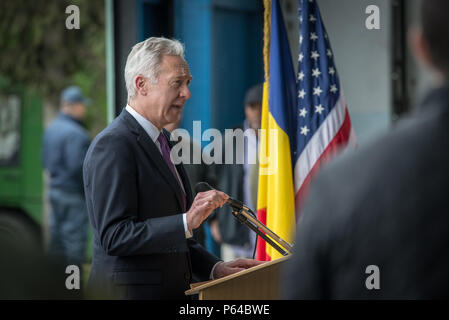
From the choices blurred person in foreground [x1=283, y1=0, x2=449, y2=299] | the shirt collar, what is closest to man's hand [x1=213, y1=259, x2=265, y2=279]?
the shirt collar

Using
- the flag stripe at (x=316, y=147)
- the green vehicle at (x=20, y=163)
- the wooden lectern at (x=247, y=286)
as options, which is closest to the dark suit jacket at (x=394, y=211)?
the wooden lectern at (x=247, y=286)

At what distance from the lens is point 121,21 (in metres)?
4.08

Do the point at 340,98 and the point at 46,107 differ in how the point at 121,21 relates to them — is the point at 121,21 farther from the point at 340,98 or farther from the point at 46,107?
the point at 46,107

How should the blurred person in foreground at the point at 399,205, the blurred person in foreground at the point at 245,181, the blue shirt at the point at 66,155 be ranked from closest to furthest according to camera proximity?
the blurred person in foreground at the point at 399,205 < the blurred person in foreground at the point at 245,181 < the blue shirt at the point at 66,155

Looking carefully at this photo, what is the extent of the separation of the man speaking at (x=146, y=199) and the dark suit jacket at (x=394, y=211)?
3.60 feet

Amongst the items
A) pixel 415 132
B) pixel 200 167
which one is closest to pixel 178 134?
pixel 200 167

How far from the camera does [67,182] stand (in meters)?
5.77

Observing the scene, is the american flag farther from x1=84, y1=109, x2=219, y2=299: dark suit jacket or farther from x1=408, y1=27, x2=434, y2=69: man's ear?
x1=408, y1=27, x2=434, y2=69: man's ear

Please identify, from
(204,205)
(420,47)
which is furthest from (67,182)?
(420,47)

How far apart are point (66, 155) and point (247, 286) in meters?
4.24

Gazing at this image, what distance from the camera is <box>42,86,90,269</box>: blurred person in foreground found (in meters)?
5.73

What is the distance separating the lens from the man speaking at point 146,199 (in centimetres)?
198

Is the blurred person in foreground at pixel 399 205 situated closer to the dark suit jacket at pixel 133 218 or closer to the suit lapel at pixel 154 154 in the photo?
the dark suit jacket at pixel 133 218

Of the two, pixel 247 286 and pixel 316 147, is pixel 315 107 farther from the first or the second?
pixel 247 286
